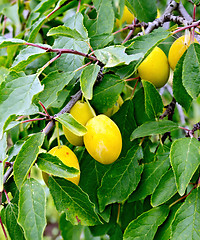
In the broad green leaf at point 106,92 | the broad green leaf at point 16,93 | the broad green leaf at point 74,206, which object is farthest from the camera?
the broad green leaf at point 106,92

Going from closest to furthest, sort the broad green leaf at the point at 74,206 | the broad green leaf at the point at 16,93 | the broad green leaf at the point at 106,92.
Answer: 1. the broad green leaf at the point at 16,93
2. the broad green leaf at the point at 74,206
3. the broad green leaf at the point at 106,92

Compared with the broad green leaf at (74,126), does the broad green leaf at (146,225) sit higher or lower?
lower

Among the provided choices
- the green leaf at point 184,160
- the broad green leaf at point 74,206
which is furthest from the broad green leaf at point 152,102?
the broad green leaf at point 74,206

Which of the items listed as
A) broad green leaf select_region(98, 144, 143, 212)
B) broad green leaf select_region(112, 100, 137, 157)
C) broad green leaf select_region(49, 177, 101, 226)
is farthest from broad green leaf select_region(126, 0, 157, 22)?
broad green leaf select_region(49, 177, 101, 226)

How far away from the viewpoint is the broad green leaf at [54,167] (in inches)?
26.5

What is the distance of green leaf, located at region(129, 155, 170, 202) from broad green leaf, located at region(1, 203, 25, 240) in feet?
0.85

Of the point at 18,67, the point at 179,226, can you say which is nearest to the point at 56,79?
the point at 18,67

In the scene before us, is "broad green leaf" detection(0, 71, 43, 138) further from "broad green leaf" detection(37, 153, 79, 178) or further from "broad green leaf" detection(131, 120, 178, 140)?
"broad green leaf" detection(131, 120, 178, 140)

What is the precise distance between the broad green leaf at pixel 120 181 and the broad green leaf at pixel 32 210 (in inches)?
8.0

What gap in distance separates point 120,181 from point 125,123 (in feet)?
0.52

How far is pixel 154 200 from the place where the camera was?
756 mm

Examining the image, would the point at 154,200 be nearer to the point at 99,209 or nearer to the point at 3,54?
the point at 99,209

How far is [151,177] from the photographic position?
0.82 m

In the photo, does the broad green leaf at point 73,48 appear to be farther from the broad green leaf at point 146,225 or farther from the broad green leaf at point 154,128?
the broad green leaf at point 146,225
